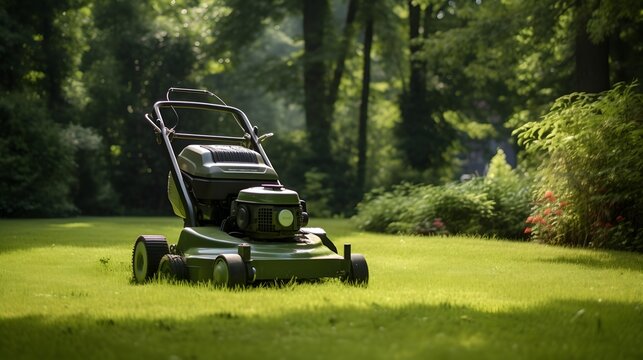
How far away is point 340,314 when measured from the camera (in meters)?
5.97

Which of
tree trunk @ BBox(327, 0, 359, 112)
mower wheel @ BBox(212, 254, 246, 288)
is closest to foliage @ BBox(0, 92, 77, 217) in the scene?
tree trunk @ BBox(327, 0, 359, 112)

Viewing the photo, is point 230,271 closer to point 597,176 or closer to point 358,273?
point 358,273

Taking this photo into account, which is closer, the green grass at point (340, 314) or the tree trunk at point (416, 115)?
the green grass at point (340, 314)

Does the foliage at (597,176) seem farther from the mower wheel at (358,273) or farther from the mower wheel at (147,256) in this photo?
the mower wheel at (147,256)

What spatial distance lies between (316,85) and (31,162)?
9906 mm

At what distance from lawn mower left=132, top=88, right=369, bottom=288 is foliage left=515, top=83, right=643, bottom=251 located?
17.4ft

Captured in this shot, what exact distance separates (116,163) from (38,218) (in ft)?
21.9

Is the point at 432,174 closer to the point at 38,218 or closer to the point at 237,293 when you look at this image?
the point at 38,218

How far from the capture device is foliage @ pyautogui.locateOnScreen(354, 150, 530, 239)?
15.3 meters

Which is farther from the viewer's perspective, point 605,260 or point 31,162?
point 31,162

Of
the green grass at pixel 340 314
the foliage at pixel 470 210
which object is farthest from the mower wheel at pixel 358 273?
the foliage at pixel 470 210

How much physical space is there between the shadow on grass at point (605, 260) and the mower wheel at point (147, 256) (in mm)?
4675

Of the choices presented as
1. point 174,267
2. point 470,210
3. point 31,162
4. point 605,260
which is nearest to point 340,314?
point 174,267

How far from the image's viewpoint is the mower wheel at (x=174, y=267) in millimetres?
7859
